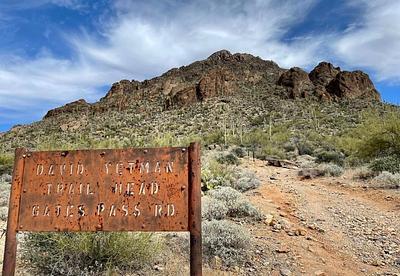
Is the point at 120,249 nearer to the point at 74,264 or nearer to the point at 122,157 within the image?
the point at 74,264

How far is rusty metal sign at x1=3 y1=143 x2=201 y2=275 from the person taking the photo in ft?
12.6

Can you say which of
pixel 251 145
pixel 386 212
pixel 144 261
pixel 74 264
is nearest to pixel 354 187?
pixel 386 212

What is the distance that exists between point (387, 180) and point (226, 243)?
6442 mm

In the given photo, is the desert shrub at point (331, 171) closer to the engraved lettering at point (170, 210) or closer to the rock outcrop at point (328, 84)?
the engraved lettering at point (170, 210)

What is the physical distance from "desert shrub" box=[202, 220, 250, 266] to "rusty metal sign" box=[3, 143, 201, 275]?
1.85 meters

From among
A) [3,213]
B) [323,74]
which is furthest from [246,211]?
[323,74]

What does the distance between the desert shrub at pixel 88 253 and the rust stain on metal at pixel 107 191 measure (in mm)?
1089

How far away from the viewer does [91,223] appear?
12.8 feet

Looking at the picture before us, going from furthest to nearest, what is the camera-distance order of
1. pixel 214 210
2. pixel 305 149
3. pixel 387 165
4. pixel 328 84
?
pixel 328 84 < pixel 305 149 < pixel 387 165 < pixel 214 210

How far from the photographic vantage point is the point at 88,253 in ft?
16.5

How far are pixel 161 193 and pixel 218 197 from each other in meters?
4.45

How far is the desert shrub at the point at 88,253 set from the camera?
4938 mm

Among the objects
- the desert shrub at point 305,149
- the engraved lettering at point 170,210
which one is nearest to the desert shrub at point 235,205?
the engraved lettering at point 170,210

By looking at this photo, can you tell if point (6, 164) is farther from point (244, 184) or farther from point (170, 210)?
point (170, 210)
